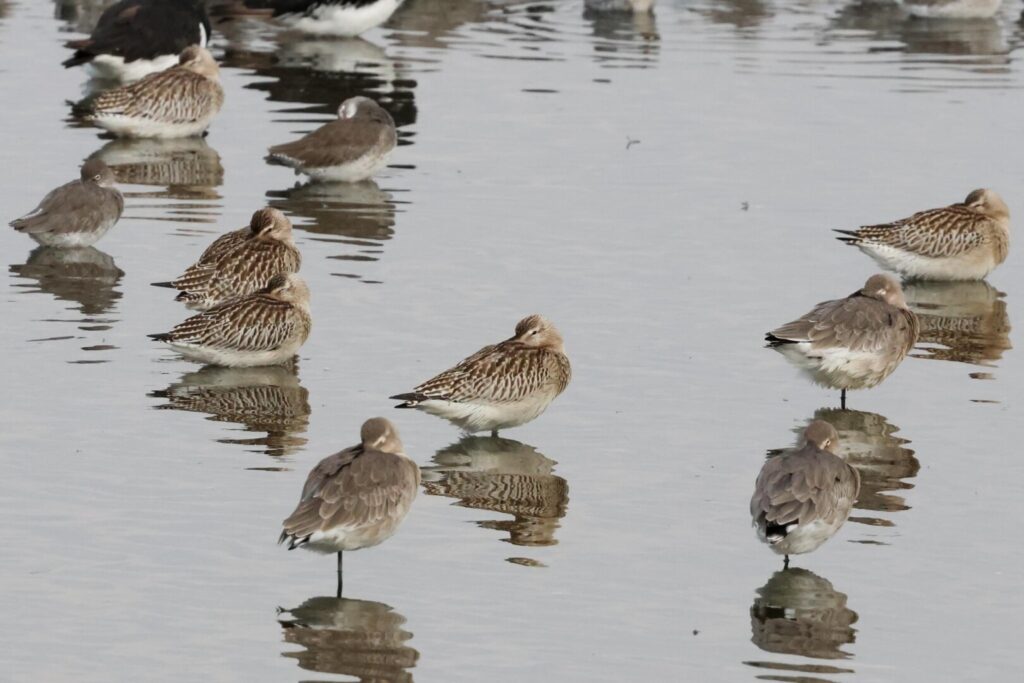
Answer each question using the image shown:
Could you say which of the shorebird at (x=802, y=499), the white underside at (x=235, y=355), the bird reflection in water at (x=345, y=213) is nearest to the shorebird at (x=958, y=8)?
the bird reflection in water at (x=345, y=213)

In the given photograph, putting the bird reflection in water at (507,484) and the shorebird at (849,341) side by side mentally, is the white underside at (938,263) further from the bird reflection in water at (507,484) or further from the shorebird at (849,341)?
the bird reflection in water at (507,484)

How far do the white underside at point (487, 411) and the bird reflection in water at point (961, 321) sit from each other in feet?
12.6

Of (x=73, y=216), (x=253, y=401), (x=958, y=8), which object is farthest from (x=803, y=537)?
(x=958, y=8)

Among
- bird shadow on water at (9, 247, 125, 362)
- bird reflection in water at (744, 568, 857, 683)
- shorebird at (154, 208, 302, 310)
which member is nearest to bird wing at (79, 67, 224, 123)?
bird shadow on water at (9, 247, 125, 362)

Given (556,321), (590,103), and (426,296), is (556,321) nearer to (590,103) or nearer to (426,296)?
(426,296)

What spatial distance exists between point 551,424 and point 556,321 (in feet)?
7.57

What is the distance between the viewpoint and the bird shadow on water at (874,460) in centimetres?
1195

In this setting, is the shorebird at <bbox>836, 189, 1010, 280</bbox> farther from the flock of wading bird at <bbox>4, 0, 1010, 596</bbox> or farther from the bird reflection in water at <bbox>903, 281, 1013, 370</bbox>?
the bird reflection in water at <bbox>903, 281, 1013, 370</bbox>

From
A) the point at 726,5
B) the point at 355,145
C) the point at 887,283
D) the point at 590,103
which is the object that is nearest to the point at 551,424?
the point at 887,283

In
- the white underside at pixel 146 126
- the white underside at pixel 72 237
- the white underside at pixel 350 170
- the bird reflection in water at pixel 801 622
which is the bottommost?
the white underside at pixel 146 126

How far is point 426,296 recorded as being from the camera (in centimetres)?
1642

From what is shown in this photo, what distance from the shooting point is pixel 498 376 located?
12828mm

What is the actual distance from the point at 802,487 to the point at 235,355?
516 cm

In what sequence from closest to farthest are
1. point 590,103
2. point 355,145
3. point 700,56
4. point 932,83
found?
point 355,145, point 590,103, point 932,83, point 700,56
